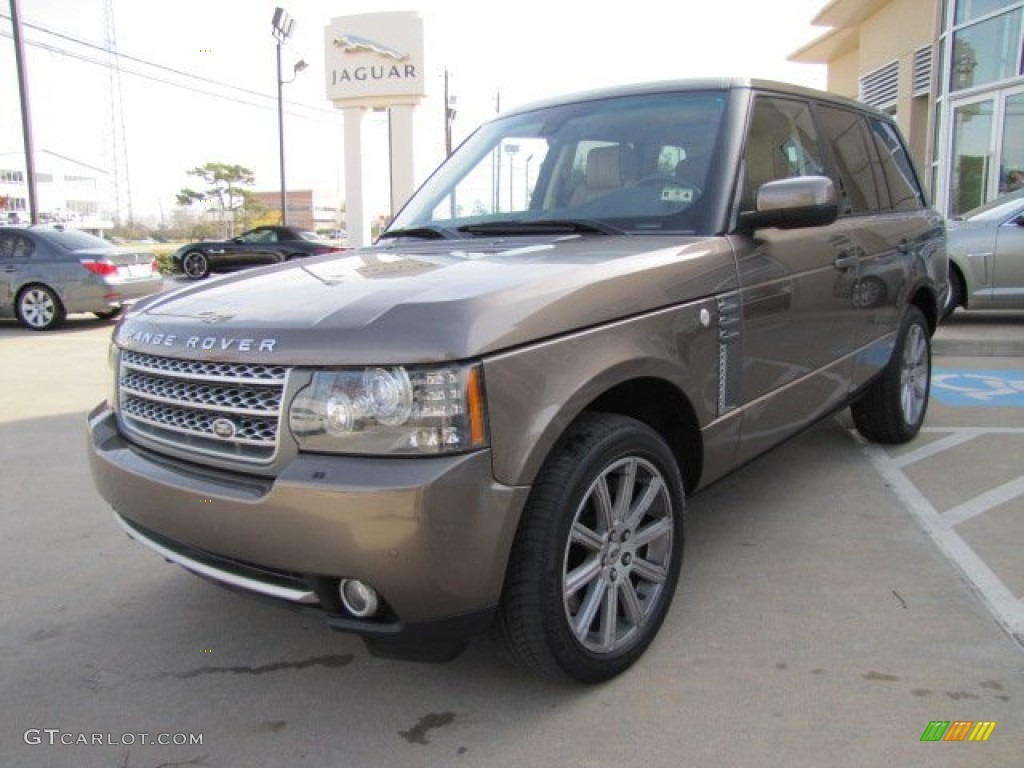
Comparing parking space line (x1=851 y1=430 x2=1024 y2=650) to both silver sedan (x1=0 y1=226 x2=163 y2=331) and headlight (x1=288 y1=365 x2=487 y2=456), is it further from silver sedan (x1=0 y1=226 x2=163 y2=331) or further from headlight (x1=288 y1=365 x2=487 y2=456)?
silver sedan (x1=0 y1=226 x2=163 y2=331)

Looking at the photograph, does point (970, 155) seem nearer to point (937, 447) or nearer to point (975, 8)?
point (975, 8)

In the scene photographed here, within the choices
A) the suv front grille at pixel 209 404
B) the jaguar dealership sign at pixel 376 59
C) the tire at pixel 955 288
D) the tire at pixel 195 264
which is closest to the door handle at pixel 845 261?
the suv front grille at pixel 209 404

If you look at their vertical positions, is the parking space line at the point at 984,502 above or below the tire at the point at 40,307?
below

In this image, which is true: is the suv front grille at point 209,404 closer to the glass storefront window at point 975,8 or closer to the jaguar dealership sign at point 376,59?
the glass storefront window at point 975,8

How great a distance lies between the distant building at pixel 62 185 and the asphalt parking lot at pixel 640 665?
4141 inches

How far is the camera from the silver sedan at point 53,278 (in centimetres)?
1174

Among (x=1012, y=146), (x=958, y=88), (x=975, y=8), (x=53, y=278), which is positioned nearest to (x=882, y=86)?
(x=958, y=88)

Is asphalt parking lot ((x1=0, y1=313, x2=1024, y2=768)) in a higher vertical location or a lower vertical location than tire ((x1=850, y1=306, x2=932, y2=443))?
lower

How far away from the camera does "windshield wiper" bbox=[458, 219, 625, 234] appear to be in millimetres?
3295

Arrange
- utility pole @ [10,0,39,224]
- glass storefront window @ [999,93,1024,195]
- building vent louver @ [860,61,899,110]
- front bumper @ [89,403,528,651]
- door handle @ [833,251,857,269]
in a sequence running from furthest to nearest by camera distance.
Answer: building vent louver @ [860,61,899,110], utility pole @ [10,0,39,224], glass storefront window @ [999,93,1024,195], door handle @ [833,251,857,269], front bumper @ [89,403,528,651]

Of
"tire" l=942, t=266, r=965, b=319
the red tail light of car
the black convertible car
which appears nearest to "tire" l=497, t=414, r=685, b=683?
"tire" l=942, t=266, r=965, b=319

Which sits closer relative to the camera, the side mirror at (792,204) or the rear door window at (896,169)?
the side mirror at (792,204)

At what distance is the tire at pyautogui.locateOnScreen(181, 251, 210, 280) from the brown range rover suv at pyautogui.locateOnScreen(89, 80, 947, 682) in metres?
20.2

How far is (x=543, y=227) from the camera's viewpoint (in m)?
3.37
